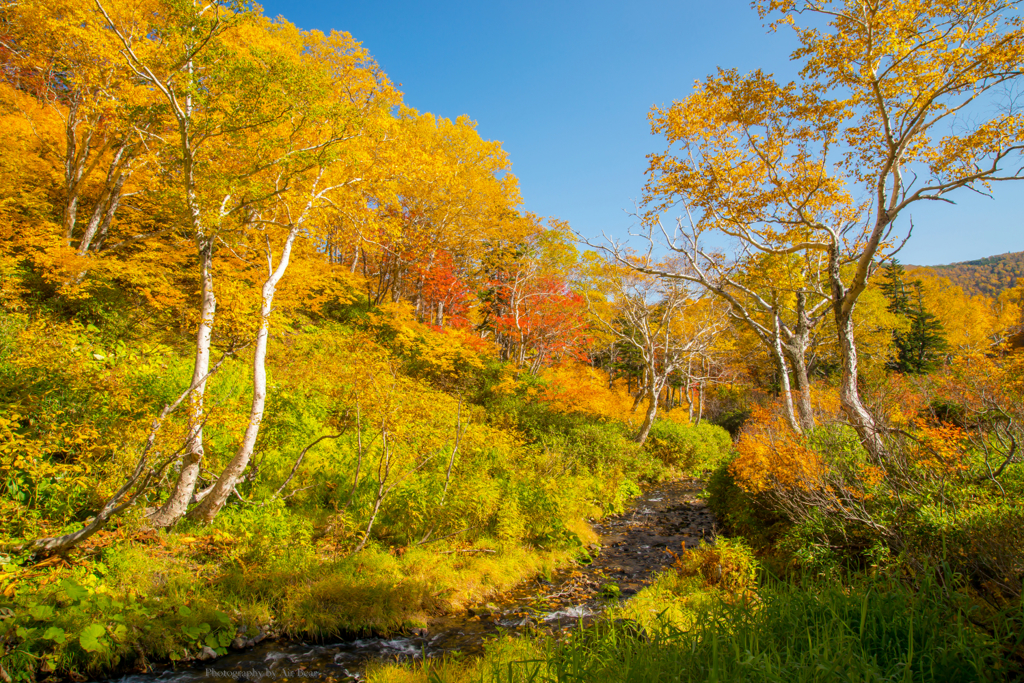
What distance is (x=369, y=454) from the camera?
881 cm

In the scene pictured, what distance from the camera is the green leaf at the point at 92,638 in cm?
439

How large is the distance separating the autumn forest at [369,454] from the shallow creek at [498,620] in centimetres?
6

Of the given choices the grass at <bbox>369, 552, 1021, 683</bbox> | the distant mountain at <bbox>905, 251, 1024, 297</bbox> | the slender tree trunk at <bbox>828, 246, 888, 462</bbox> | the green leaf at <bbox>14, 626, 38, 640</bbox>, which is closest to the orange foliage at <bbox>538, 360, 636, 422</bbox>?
the slender tree trunk at <bbox>828, 246, 888, 462</bbox>

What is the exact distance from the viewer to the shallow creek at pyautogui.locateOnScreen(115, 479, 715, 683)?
5008 millimetres

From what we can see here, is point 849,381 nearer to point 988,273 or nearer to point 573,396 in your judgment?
point 573,396

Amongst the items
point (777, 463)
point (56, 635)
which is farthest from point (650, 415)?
point (56, 635)

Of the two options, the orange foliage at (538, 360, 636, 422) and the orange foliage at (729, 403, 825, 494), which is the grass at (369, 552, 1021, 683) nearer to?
the orange foliage at (729, 403, 825, 494)

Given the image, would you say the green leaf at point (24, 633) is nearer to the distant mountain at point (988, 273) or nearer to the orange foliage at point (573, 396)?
the orange foliage at point (573, 396)

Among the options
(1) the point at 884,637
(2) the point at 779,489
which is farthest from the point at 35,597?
(2) the point at 779,489

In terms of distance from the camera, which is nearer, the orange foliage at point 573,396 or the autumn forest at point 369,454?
the autumn forest at point 369,454

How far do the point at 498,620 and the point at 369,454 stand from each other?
3.99 meters

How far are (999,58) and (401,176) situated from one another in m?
10.4

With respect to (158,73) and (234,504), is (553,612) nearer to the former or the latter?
(234,504)

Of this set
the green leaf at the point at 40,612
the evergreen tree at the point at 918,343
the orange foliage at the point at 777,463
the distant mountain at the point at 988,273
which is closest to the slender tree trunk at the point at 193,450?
the green leaf at the point at 40,612
